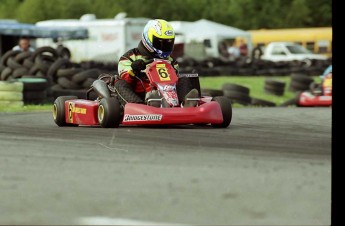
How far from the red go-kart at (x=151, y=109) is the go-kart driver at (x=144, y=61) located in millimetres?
101

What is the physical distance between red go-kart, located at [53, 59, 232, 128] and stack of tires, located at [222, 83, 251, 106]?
6056 mm

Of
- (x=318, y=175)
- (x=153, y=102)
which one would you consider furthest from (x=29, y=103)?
(x=318, y=175)

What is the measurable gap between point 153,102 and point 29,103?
4784 mm

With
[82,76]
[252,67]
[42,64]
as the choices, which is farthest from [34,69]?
[252,67]

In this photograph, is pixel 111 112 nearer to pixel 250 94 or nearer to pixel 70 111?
pixel 70 111

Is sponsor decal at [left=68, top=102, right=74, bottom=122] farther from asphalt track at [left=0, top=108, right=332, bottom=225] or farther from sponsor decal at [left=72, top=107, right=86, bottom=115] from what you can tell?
asphalt track at [left=0, top=108, right=332, bottom=225]

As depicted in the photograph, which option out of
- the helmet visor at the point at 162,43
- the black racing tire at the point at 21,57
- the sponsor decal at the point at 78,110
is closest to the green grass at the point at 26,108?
the black racing tire at the point at 21,57

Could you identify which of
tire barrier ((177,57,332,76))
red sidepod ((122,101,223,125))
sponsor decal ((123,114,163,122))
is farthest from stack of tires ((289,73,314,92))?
sponsor decal ((123,114,163,122))

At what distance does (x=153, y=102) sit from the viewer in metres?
9.38

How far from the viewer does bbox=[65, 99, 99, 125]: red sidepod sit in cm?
948

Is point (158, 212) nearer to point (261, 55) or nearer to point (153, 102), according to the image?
point (153, 102)

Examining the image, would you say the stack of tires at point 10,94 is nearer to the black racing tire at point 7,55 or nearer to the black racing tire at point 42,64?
the black racing tire at point 42,64

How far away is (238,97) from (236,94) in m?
0.07

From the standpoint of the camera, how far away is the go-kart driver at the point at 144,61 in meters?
9.50
